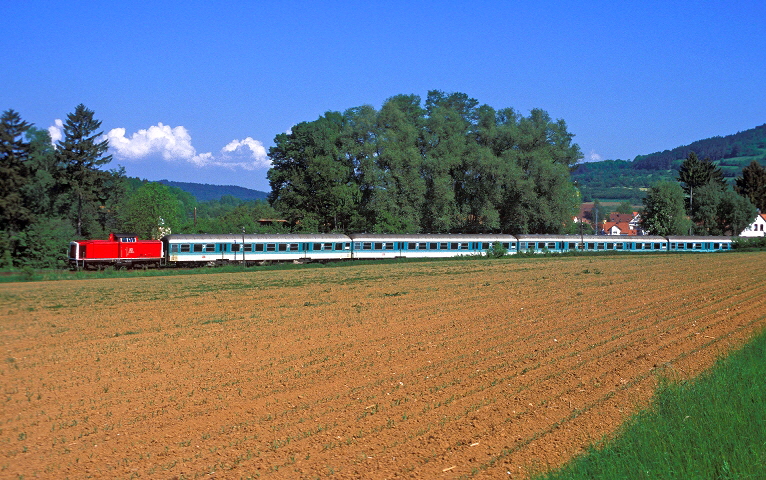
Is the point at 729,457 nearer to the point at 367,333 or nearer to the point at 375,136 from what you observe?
the point at 367,333

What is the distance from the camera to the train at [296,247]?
2026 inches

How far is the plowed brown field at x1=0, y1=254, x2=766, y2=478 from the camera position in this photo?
10.0 meters

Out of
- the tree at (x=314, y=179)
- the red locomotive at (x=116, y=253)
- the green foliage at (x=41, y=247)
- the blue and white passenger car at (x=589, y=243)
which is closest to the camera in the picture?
the red locomotive at (x=116, y=253)

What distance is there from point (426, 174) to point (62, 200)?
41.7 m

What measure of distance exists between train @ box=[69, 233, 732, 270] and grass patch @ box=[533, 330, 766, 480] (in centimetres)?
4685

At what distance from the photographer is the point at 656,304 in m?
26.0

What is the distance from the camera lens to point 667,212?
10519cm

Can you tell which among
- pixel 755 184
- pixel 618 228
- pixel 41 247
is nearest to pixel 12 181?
pixel 41 247

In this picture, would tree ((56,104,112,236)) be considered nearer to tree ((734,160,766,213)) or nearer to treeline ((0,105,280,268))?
treeline ((0,105,280,268))

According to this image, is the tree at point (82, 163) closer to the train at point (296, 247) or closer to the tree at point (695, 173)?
the train at point (296, 247)

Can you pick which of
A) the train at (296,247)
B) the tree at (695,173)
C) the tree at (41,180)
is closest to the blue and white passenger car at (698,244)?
the train at (296,247)

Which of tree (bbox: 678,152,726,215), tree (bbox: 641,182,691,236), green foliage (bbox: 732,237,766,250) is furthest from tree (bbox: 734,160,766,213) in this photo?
green foliage (bbox: 732,237,766,250)

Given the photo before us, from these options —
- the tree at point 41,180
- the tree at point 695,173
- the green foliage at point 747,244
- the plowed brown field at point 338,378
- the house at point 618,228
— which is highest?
the tree at point 695,173

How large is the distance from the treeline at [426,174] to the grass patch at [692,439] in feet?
205
